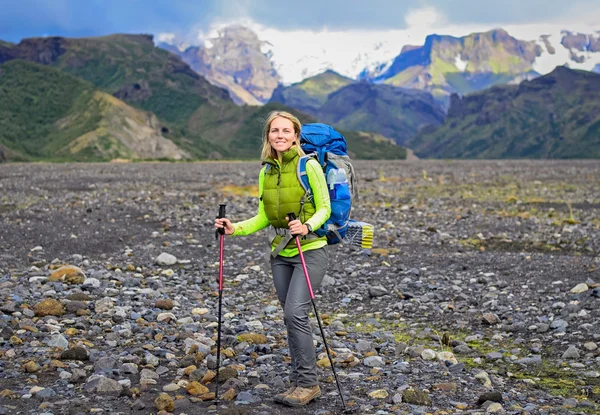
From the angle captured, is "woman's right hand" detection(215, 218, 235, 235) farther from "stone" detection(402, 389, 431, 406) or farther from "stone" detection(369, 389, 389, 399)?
"stone" detection(402, 389, 431, 406)

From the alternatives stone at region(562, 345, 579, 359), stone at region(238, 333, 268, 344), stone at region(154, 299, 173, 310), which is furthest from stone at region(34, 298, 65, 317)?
stone at region(562, 345, 579, 359)

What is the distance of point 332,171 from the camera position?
23.6 feet

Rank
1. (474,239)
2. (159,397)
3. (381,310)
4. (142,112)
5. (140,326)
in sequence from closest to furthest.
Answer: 1. (159,397)
2. (140,326)
3. (381,310)
4. (474,239)
5. (142,112)

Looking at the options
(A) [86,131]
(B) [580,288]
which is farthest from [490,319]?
(A) [86,131]

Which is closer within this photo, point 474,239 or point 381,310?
point 381,310

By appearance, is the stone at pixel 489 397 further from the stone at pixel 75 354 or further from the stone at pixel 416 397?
the stone at pixel 75 354

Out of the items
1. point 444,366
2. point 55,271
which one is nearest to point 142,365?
point 444,366

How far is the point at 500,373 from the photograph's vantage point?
8438 millimetres

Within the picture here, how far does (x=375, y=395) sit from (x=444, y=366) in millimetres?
1599

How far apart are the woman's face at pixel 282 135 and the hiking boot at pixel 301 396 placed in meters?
2.53

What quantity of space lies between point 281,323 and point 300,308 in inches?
143

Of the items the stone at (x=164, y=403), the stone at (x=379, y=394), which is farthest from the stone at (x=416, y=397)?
the stone at (x=164, y=403)

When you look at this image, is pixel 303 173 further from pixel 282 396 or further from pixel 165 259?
pixel 165 259

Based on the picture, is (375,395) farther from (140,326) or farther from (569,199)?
(569,199)
